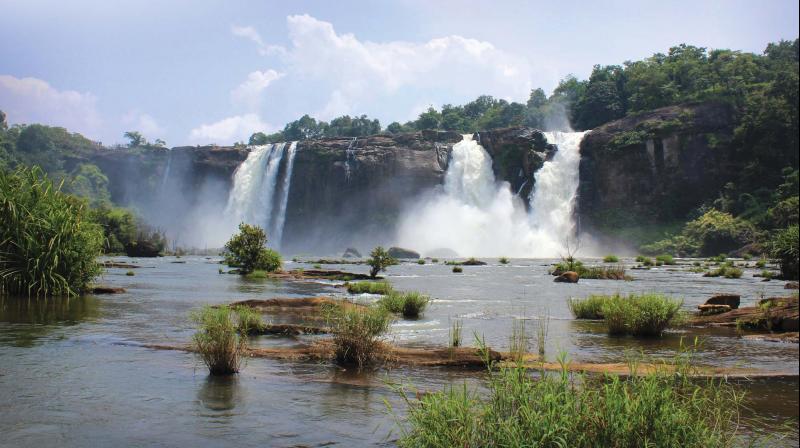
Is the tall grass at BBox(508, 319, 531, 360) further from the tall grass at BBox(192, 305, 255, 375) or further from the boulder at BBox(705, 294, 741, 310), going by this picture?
the boulder at BBox(705, 294, 741, 310)

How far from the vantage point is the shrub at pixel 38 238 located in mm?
18688

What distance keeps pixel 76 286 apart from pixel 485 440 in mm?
19162

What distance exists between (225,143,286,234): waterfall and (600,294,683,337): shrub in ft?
270

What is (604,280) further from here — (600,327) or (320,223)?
(320,223)

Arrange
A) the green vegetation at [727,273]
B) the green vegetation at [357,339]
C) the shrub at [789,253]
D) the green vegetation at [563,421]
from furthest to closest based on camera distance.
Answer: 1. the green vegetation at [727,273]
2. the shrub at [789,253]
3. the green vegetation at [357,339]
4. the green vegetation at [563,421]

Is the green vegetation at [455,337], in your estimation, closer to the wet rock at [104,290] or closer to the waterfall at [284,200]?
the wet rock at [104,290]

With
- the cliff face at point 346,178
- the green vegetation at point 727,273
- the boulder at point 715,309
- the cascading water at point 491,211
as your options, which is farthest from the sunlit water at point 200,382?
the cliff face at point 346,178

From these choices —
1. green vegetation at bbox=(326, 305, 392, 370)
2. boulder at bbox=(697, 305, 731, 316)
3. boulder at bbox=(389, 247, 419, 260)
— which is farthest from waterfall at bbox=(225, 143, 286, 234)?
green vegetation at bbox=(326, 305, 392, 370)

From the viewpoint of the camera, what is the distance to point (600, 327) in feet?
49.7

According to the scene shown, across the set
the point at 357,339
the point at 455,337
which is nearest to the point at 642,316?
the point at 455,337

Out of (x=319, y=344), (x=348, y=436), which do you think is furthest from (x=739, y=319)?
(x=348, y=436)

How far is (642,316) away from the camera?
43.7ft

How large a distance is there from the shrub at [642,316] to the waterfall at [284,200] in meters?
82.2

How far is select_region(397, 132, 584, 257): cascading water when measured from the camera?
80688 millimetres
